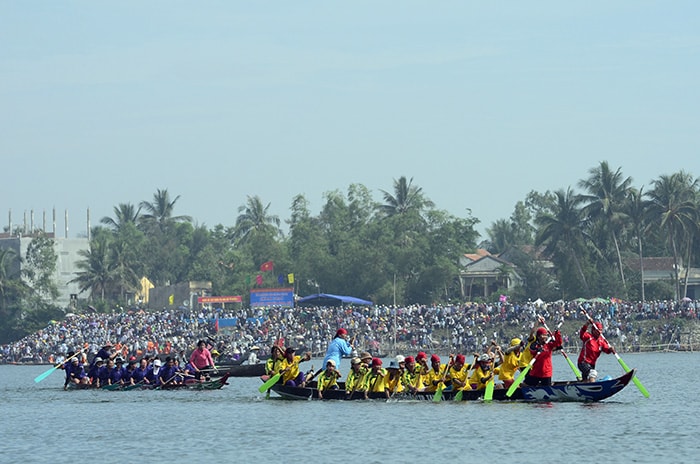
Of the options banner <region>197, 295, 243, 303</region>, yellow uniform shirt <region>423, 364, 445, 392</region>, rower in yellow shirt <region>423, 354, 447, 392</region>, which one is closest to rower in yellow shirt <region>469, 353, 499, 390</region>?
rower in yellow shirt <region>423, 354, 447, 392</region>

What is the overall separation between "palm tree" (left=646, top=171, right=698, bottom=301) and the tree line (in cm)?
8

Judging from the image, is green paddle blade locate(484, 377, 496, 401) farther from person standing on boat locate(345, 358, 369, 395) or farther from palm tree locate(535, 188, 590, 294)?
palm tree locate(535, 188, 590, 294)

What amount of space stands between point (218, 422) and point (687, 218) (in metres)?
66.2

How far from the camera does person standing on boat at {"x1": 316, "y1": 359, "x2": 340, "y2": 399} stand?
122 feet

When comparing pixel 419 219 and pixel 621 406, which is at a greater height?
pixel 419 219

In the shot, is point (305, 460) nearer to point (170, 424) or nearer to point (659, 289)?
point (170, 424)

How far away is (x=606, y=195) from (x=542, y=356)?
64.8 metres

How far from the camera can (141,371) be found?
47000mm

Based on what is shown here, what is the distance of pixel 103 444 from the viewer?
30.4 meters

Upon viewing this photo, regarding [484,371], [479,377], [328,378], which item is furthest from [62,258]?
[484,371]

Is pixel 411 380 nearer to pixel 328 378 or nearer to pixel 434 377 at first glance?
pixel 434 377

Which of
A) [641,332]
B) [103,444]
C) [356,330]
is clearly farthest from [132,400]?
[641,332]

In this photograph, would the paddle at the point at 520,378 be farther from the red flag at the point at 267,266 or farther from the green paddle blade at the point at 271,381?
the red flag at the point at 267,266

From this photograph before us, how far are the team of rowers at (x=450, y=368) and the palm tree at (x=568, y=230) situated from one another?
198 feet
